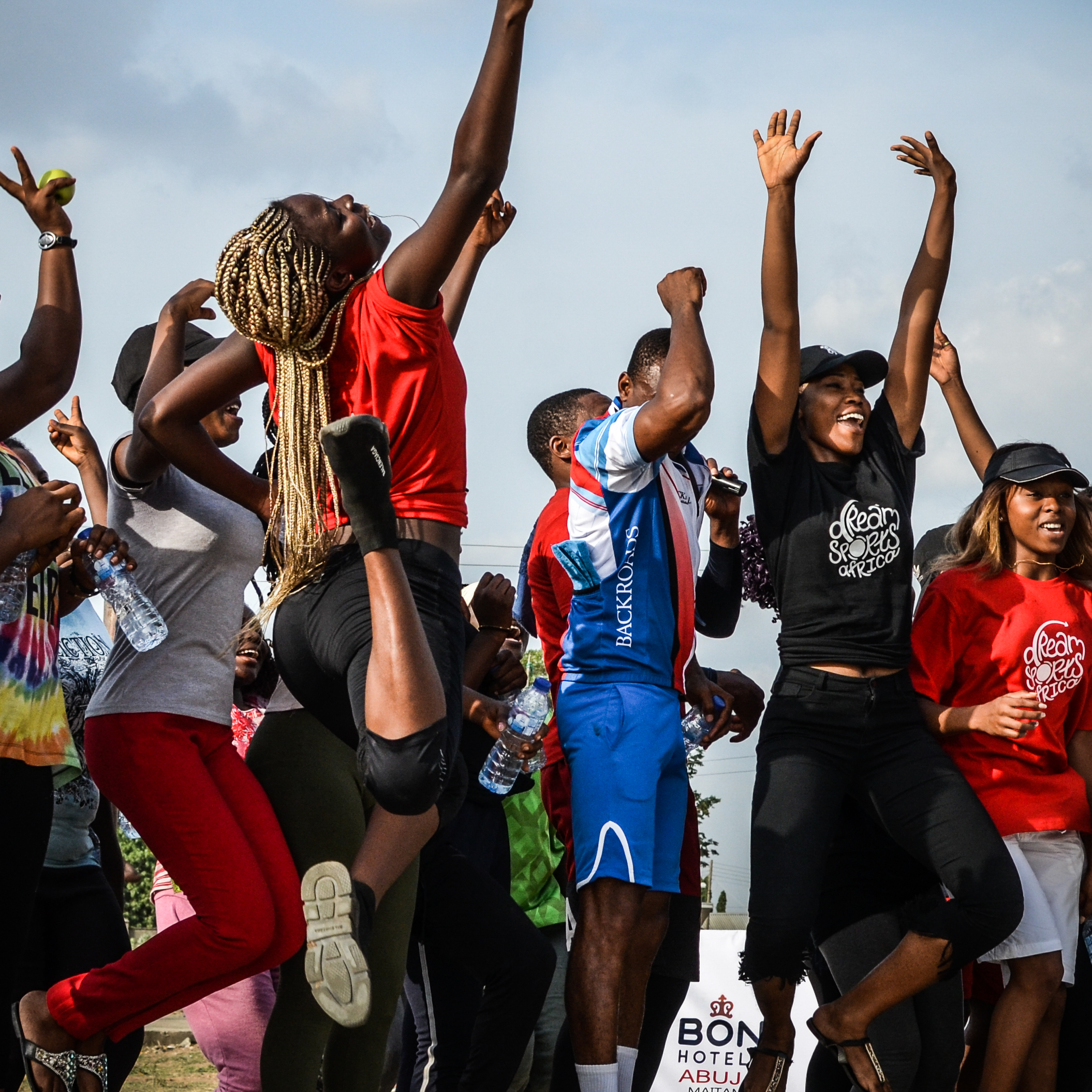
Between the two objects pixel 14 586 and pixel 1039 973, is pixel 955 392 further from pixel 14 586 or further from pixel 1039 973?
pixel 14 586

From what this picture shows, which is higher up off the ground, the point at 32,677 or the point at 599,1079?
the point at 32,677

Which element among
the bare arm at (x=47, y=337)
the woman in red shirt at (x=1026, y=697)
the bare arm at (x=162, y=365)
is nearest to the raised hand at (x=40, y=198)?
the bare arm at (x=47, y=337)

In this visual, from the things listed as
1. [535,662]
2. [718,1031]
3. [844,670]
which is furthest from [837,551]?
[535,662]

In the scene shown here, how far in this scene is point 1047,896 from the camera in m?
4.50

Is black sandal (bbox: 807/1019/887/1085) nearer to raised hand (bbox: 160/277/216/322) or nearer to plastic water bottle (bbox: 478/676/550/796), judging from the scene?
plastic water bottle (bbox: 478/676/550/796)

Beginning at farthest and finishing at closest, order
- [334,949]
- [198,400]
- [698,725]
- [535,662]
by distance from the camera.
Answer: [535,662]
[698,725]
[198,400]
[334,949]

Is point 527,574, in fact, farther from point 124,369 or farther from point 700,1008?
point 700,1008

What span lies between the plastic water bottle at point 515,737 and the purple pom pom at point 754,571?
1.11 metres

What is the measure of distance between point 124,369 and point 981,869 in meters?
3.05

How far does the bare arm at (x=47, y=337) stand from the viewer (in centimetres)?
366

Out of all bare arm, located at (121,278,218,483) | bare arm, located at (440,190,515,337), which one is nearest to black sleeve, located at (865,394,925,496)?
bare arm, located at (440,190,515,337)

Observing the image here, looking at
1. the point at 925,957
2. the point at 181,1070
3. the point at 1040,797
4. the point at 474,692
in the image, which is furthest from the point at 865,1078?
the point at 181,1070

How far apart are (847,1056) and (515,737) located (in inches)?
54.5

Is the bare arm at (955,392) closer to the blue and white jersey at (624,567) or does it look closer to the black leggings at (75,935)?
the blue and white jersey at (624,567)
